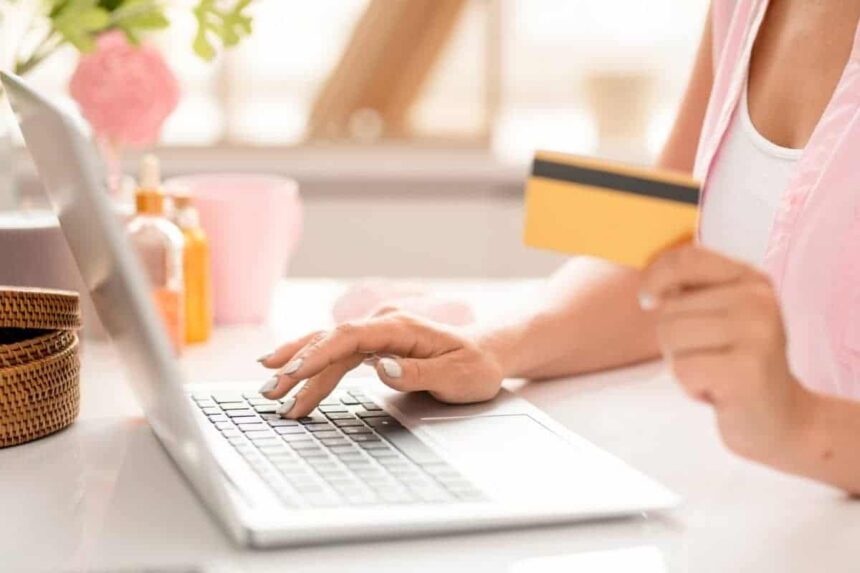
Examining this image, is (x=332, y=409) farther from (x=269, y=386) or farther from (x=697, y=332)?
(x=697, y=332)

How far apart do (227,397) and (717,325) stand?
501 millimetres

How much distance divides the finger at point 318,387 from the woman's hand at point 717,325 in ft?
1.21

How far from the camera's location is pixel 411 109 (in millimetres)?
3320

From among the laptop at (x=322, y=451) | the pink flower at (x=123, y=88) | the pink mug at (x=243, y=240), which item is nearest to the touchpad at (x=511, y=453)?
the laptop at (x=322, y=451)

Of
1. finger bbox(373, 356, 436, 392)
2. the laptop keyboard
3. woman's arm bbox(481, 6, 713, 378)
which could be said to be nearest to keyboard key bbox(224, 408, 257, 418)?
the laptop keyboard

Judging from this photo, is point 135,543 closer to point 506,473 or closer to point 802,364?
point 506,473

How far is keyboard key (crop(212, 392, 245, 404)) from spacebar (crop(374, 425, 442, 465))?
0.50 feet

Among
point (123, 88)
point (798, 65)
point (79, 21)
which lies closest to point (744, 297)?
point (798, 65)

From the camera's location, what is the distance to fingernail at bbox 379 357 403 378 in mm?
1127

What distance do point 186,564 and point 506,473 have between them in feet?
0.79

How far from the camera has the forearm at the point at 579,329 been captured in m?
1.29

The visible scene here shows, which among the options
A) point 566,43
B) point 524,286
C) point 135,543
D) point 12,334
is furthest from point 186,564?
point 566,43

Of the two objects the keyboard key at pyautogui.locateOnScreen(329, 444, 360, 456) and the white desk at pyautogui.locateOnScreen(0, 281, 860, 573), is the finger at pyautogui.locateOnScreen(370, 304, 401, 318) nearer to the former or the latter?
the white desk at pyautogui.locateOnScreen(0, 281, 860, 573)

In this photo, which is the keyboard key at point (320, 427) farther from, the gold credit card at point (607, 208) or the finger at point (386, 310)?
the gold credit card at point (607, 208)
